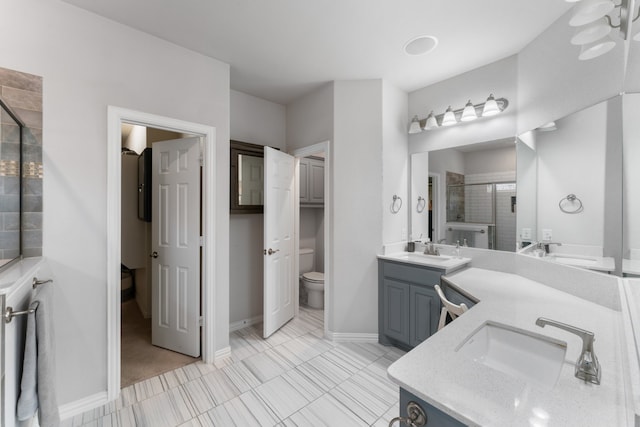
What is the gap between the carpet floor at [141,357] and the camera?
85.4 inches

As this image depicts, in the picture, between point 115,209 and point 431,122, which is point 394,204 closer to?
point 431,122

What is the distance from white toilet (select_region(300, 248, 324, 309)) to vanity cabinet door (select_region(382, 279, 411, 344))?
115 centimetres

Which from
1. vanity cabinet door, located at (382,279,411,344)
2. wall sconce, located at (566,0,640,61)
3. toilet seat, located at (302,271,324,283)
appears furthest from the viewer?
toilet seat, located at (302,271,324,283)

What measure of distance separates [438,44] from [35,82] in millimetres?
2755

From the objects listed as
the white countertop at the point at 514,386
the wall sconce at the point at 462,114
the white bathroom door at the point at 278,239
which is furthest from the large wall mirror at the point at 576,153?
the white bathroom door at the point at 278,239

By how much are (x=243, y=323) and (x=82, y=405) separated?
1490mm

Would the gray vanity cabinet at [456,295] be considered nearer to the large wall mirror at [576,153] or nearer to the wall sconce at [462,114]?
the large wall mirror at [576,153]

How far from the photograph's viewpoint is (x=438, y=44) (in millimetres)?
2139

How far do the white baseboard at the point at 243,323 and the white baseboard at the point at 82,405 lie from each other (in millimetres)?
1255

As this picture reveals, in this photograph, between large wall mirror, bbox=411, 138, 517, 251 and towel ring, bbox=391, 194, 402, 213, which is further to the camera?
towel ring, bbox=391, 194, 402, 213

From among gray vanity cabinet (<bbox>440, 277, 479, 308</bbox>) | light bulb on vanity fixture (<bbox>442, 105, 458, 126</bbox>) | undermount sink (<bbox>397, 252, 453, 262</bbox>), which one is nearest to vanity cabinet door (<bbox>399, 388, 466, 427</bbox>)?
gray vanity cabinet (<bbox>440, 277, 479, 308</bbox>)

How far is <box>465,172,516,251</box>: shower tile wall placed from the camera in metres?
2.29

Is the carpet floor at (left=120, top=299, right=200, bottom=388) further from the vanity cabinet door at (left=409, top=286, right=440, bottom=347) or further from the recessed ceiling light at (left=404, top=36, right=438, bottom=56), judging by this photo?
the recessed ceiling light at (left=404, top=36, right=438, bottom=56)

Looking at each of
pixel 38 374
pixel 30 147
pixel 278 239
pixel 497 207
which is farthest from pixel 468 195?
pixel 30 147
